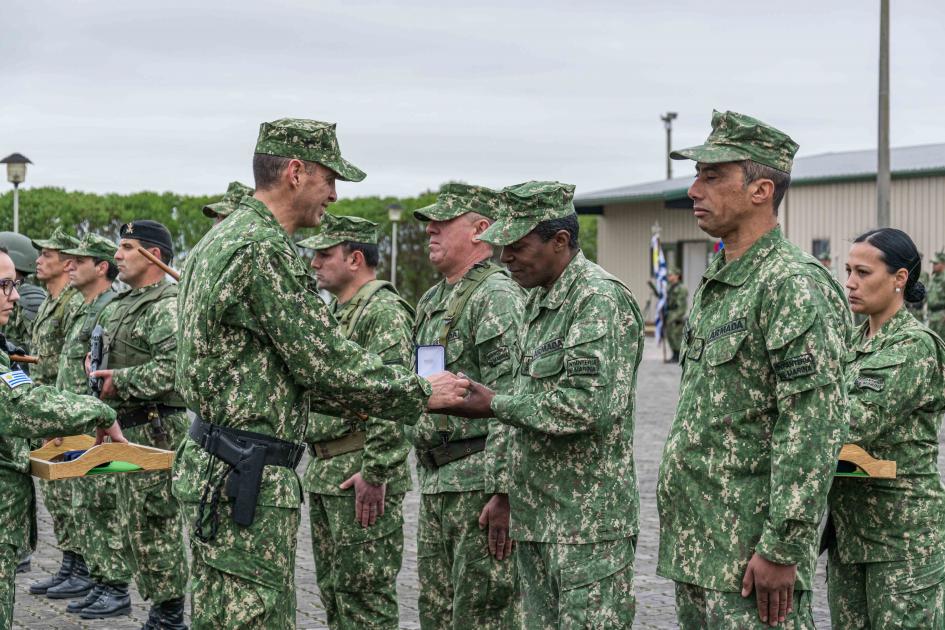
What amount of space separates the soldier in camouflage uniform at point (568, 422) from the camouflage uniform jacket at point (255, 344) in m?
0.69

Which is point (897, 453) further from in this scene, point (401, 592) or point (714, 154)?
point (401, 592)

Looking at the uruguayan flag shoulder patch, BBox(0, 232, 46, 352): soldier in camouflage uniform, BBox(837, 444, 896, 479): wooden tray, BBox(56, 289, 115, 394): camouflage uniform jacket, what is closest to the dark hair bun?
BBox(837, 444, 896, 479): wooden tray

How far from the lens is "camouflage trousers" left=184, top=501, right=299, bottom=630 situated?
4289mm

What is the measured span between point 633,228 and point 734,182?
133ft

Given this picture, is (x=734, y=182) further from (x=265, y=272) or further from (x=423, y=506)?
(x=423, y=506)

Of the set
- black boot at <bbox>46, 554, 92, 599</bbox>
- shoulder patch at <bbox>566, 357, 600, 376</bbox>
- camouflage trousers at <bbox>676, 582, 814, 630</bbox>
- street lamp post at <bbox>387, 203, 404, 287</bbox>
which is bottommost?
black boot at <bbox>46, 554, 92, 599</bbox>

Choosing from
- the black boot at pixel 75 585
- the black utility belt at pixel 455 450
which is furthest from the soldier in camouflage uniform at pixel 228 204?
the black boot at pixel 75 585

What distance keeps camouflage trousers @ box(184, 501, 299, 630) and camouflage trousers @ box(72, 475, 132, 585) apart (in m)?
3.47

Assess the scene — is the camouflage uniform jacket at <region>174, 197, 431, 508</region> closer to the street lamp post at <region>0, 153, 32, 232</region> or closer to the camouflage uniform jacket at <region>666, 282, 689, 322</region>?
the street lamp post at <region>0, 153, 32, 232</region>

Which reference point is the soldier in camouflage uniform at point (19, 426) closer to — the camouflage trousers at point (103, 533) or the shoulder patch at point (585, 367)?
the camouflage trousers at point (103, 533)

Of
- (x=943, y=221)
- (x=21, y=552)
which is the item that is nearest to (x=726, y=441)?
(x=21, y=552)

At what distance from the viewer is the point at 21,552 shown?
18.9 ft

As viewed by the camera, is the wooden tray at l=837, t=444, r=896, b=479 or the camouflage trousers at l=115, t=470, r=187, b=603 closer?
the wooden tray at l=837, t=444, r=896, b=479

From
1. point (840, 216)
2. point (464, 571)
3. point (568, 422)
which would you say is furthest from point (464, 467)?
point (840, 216)
